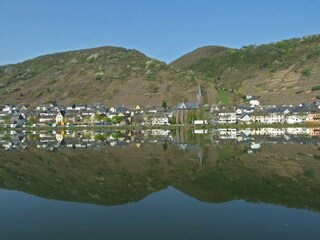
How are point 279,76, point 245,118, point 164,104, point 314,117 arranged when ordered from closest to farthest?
1. point 314,117
2. point 245,118
3. point 164,104
4. point 279,76

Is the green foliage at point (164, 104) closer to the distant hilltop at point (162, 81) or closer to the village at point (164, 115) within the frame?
the village at point (164, 115)

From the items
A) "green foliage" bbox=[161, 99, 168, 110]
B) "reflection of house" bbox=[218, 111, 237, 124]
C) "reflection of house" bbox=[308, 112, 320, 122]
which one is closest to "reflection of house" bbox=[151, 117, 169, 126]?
"reflection of house" bbox=[218, 111, 237, 124]

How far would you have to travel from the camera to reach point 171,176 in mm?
23500

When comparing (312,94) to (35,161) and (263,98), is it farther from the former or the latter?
(35,161)

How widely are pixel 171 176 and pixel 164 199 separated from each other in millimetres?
5940

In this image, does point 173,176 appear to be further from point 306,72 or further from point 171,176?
point 306,72

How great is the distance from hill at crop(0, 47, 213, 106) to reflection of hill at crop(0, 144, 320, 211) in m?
99.0

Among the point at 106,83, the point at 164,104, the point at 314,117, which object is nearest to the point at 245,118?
the point at 314,117

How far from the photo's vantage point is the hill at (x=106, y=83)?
141m

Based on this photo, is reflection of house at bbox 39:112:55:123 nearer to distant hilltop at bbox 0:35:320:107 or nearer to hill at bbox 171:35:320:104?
distant hilltop at bbox 0:35:320:107

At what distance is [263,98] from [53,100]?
231ft

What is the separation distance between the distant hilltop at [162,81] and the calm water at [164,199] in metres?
100.0

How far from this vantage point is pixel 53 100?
152875mm

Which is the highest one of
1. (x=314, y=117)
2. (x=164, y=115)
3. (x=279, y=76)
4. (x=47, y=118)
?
(x=279, y=76)
